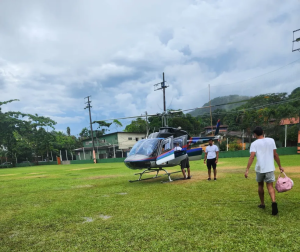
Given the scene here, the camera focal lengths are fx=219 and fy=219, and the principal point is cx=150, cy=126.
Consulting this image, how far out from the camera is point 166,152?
29.7 feet

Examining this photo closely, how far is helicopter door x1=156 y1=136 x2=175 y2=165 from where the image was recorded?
29.0ft

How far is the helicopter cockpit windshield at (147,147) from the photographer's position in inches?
346

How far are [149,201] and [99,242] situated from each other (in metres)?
2.49

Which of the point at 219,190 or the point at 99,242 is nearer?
the point at 99,242

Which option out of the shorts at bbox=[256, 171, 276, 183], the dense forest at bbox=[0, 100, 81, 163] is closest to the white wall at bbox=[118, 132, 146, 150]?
the dense forest at bbox=[0, 100, 81, 163]

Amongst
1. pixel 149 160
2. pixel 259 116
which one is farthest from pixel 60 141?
pixel 149 160

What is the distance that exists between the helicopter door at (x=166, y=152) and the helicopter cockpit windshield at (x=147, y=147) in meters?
0.29

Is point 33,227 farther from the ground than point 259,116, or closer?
closer

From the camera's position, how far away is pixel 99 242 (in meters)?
3.41

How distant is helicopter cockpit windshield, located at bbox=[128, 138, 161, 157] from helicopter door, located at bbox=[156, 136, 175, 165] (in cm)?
29

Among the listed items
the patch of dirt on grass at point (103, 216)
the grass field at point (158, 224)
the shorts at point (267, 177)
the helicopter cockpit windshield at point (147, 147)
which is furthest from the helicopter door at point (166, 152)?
the shorts at point (267, 177)

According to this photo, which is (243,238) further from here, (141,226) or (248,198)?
(248,198)

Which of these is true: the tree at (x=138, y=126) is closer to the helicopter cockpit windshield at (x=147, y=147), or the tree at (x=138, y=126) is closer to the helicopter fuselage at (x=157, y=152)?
the helicopter fuselage at (x=157, y=152)

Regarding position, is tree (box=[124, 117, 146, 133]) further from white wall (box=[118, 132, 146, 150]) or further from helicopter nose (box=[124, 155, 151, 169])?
helicopter nose (box=[124, 155, 151, 169])
